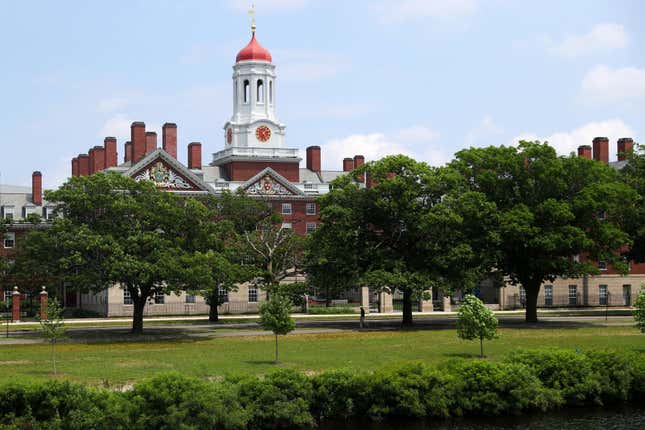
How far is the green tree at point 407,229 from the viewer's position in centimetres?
5875

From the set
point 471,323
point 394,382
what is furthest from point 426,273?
point 394,382

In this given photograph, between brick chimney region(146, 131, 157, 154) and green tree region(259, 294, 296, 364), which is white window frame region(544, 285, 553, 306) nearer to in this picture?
brick chimney region(146, 131, 157, 154)

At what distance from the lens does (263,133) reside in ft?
328

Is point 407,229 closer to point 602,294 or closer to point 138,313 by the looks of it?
point 138,313

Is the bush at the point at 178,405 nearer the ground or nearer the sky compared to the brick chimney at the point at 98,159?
nearer the ground

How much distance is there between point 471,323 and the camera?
1563 inches

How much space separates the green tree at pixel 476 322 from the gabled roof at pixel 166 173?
167ft

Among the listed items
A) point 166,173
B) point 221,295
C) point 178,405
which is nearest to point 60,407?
point 178,405

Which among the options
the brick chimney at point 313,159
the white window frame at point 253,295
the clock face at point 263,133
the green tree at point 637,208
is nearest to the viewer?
the green tree at point 637,208

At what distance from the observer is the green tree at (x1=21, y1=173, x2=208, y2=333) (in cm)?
5019

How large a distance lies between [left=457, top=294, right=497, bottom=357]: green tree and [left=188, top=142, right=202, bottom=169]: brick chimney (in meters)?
62.0

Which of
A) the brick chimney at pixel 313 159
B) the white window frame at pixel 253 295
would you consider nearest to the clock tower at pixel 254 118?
the brick chimney at pixel 313 159

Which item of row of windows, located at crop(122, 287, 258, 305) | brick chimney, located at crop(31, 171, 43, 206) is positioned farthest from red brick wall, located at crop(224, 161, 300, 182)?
brick chimney, located at crop(31, 171, 43, 206)

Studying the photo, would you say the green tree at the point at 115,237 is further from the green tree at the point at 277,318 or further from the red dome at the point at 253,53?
the red dome at the point at 253,53
